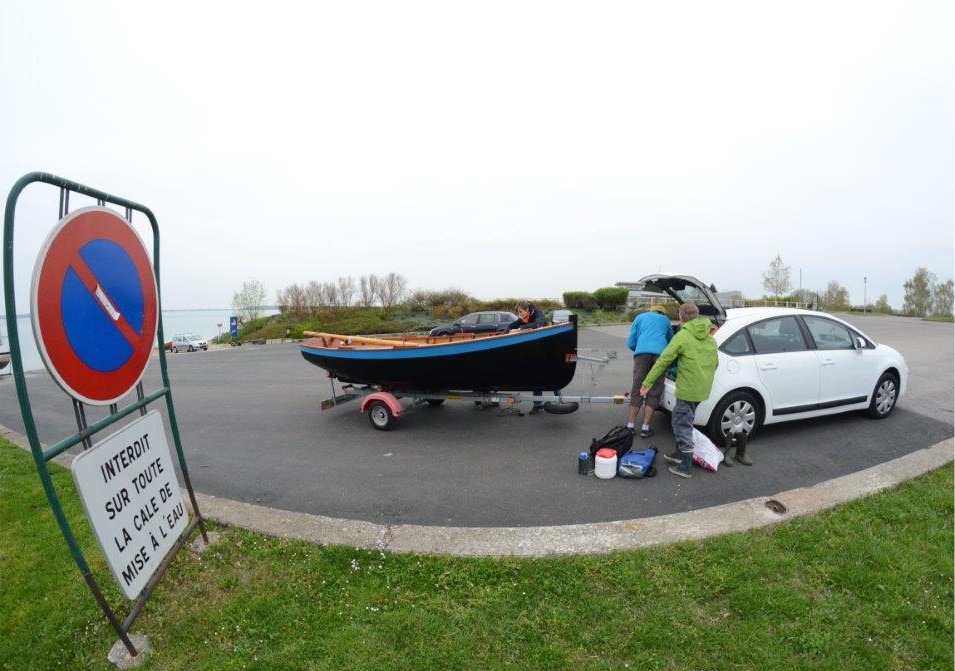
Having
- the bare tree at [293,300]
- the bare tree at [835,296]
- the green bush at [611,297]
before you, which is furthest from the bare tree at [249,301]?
the bare tree at [835,296]

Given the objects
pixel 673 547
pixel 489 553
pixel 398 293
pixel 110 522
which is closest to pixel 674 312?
pixel 673 547

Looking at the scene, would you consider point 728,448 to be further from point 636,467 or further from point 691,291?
point 691,291

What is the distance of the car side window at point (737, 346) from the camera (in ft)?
17.1

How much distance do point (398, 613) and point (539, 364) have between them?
386cm

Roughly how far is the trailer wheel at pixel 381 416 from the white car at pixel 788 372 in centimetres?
371

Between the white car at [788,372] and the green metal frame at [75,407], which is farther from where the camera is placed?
the white car at [788,372]

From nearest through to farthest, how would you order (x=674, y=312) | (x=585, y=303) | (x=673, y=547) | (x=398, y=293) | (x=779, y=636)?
1. (x=779, y=636)
2. (x=673, y=547)
3. (x=674, y=312)
4. (x=585, y=303)
5. (x=398, y=293)

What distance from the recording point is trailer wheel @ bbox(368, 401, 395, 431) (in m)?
6.56

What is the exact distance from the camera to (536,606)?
8.75 ft

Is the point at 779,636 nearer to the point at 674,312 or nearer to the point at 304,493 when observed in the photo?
the point at 304,493

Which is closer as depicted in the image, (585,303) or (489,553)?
(489,553)

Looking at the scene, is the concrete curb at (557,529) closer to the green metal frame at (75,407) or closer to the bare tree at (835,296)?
→ the green metal frame at (75,407)

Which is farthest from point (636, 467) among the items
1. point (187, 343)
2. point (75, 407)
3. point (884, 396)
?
point (187, 343)

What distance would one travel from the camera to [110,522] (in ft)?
7.86
